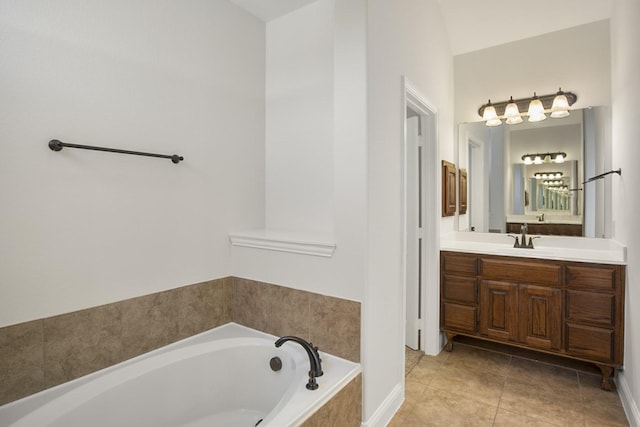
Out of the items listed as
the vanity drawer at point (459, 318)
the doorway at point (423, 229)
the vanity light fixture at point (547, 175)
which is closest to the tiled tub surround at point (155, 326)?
the doorway at point (423, 229)

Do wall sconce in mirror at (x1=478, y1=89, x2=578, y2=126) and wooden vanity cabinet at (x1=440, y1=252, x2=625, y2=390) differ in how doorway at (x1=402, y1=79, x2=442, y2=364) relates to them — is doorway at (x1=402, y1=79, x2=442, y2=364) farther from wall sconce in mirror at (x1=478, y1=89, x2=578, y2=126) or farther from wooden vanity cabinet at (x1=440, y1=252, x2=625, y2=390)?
wall sconce in mirror at (x1=478, y1=89, x2=578, y2=126)

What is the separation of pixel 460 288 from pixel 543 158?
4.58ft

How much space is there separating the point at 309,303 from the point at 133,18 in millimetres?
1765

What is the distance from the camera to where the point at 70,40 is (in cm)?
147

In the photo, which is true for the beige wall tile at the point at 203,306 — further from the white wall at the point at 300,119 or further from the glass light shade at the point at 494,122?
the glass light shade at the point at 494,122

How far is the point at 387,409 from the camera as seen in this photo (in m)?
1.91

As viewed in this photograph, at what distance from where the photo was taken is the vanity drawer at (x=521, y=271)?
234cm

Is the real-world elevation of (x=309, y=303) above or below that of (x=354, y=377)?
above

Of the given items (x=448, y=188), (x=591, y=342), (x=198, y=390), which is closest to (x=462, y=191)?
(x=448, y=188)

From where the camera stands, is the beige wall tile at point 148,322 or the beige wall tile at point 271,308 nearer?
the beige wall tile at point 148,322

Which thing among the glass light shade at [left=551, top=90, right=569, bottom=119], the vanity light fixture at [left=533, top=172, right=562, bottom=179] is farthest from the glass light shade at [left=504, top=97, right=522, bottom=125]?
the vanity light fixture at [left=533, top=172, right=562, bottom=179]

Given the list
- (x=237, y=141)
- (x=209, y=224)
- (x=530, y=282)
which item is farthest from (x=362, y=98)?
(x=530, y=282)

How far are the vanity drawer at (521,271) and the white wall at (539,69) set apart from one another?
1420 mm

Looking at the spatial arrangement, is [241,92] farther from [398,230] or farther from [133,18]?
[398,230]
